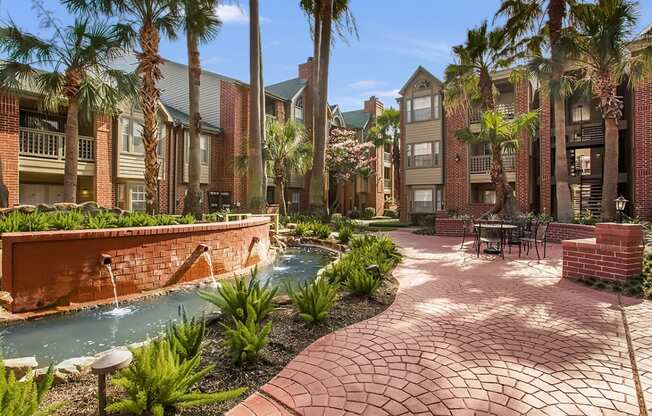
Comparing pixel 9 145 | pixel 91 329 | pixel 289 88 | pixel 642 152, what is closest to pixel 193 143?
pixel 9 145

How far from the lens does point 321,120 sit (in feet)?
58.2

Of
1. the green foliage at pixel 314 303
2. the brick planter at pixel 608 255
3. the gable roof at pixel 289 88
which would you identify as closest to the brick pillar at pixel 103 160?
the gable roof at pixel 289 88

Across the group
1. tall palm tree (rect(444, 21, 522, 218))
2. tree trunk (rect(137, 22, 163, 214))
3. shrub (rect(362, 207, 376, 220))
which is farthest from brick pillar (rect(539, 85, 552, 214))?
tree trunk (rect(137, 22, 163, 214))

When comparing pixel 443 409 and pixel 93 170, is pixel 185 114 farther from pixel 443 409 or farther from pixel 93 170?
pixel 443 409

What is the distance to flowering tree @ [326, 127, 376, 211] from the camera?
96.9 feet

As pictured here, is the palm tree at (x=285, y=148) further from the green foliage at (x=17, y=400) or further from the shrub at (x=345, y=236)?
the green foliage at (x=17, y=400)

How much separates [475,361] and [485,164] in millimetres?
21180

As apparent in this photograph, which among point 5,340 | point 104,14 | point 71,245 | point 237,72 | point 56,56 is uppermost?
point 237,72

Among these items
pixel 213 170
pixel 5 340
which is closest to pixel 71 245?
pixel 5 340

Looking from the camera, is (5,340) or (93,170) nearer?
(5,340)

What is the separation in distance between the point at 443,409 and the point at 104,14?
49.5ft

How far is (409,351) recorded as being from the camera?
3896 millimetres

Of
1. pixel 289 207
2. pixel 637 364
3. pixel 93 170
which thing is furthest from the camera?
pixel 289 207

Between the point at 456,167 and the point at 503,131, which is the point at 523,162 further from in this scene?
the point at 503,131
